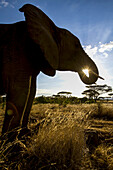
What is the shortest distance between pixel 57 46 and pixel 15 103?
155 centimetres

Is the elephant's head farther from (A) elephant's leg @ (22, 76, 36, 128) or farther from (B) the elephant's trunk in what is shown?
(A) elephant's leg @ (22, 76, 36, 128)

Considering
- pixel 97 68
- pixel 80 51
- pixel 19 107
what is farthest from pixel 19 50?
pixel 97 68

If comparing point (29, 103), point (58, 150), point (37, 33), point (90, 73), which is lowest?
point (58, 150)

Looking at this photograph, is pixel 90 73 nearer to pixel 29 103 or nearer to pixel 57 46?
pixel 57 46

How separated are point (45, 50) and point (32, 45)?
30 cm

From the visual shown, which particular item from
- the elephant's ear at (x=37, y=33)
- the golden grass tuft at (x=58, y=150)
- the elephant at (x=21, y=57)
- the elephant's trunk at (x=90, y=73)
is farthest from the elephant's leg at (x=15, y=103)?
the elephant's trunk at (x=90, y=73)

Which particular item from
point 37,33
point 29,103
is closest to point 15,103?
point 29,103

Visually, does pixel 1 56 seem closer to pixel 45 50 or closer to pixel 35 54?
pixel 35 54

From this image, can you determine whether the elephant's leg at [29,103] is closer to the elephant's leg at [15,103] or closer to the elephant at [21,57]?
the elephant at [21,57]

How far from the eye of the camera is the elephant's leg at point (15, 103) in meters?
2.13

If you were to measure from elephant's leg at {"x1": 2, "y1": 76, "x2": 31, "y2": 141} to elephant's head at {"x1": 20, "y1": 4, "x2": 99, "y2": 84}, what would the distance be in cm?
63

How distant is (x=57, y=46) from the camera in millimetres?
2939

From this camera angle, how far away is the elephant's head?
2.15m

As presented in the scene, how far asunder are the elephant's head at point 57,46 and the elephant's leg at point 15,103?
0.63 meters
